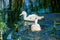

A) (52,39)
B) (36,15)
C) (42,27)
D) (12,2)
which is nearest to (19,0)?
(12,2)

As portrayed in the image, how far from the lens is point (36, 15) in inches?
81.7

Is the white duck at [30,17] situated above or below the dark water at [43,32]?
above

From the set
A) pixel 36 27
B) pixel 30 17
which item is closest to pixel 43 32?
pixel 36 27

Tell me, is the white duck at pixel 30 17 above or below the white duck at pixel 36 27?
above

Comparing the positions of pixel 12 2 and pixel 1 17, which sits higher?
pixel 12 2

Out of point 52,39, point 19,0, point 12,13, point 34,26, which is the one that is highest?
point 19,0

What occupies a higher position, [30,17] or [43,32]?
[30,17]

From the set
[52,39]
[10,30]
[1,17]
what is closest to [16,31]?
[10,30]

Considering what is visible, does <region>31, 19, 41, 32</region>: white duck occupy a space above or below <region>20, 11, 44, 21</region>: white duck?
below

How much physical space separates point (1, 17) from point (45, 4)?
0.45 meters

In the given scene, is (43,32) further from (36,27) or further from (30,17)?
(30,17)

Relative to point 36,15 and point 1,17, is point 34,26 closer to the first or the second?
point 36,15

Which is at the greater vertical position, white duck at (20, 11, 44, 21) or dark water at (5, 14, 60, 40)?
white duck at (20, 11, 44, 21)

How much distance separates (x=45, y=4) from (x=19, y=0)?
10.2 inches
